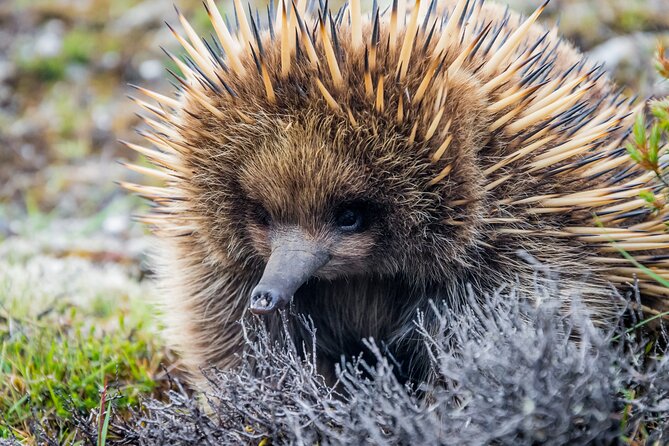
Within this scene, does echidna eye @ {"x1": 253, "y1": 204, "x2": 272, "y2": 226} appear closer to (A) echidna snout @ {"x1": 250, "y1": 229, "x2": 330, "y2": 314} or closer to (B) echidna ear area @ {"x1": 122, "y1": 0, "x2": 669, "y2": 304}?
(A) echidna snout @ {"x1": 250, "y1": 229, "x2": 330, "y2": 314}

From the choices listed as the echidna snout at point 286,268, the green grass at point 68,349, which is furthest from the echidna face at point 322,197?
the green grass at point 68,349

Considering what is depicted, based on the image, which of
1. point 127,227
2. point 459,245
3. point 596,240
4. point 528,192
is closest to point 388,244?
point 459,245

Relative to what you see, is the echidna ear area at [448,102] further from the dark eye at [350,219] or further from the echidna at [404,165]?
the dark eye at [350,219]

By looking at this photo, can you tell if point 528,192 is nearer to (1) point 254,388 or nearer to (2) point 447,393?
(2) point 447,393

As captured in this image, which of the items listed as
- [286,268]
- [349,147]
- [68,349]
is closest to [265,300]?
[286,268]

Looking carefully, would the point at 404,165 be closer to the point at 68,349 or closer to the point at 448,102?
the point at 448,102

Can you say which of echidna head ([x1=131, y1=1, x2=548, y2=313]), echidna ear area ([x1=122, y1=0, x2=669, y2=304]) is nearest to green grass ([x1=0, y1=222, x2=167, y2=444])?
echidna head ([x1=131, y1=1, x2=548, y2=313])
